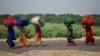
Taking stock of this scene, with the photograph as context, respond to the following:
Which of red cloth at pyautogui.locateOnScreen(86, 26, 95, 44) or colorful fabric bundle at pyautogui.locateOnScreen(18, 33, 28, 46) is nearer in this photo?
red cloth at pyautogui.locateOnScreen(86, 26, 95, 44)

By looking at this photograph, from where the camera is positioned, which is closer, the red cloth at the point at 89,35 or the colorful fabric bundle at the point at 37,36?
the red cloth at the point at 89,35

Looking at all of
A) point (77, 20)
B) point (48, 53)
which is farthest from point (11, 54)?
point (77, 20)

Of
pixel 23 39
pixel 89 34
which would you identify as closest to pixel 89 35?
pixel 89 34

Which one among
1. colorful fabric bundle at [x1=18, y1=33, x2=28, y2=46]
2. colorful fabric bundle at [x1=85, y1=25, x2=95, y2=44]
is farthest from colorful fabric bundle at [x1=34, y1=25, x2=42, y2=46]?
colorful fabric bundle at [x1=85, y1=25, x2=95, y2=44]

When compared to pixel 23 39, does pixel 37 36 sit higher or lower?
higher

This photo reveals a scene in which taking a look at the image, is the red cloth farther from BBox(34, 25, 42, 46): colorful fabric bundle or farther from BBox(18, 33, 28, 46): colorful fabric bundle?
BBox(18, 33, 28, 46): colorful fabric bundle

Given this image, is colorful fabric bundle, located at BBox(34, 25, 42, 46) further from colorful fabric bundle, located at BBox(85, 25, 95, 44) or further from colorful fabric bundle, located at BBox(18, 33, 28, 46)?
colorful fabric bundle, located at BBox(85, 25, 95, 44)

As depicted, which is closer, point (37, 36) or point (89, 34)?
point (89, 34)

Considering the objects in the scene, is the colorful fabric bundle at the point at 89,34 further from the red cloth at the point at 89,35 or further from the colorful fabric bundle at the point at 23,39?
the colorful fabric bundle at the point at 23,39

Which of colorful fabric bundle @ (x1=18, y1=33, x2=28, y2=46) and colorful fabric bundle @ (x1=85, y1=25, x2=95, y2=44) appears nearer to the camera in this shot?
colorful fabric bundle @ (x1=85, y1=25, x2=95, y2=44)

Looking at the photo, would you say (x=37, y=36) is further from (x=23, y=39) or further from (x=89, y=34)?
(x=89, y=34)

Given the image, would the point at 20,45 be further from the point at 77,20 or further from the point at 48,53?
the point at 77,20

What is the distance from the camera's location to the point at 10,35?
888 inches

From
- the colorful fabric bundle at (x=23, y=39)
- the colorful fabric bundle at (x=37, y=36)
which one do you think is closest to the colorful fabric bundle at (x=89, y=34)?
the colorful fabric bundle at (x=37, y=36)
